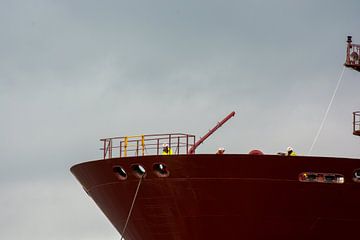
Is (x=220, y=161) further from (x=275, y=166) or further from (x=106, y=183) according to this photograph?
(x=106, y=183)

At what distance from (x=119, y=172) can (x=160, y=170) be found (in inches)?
70.1

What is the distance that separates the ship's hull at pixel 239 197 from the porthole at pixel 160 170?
8cm

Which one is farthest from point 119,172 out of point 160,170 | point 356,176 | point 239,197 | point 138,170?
point 356,176

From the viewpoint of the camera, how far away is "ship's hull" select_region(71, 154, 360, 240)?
136ft

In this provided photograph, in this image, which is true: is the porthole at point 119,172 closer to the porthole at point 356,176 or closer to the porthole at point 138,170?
the porthole at point 138,170

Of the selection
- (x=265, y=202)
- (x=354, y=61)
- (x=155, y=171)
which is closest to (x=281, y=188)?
(x=265, y=202)

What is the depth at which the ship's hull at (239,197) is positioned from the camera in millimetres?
41375

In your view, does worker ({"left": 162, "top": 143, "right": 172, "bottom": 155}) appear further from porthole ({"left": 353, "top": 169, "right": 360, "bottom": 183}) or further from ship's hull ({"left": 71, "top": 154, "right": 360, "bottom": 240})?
porthole ({"left": 353, "top": 169, "right": 360, "bottom": 183})

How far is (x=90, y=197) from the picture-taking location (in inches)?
1833

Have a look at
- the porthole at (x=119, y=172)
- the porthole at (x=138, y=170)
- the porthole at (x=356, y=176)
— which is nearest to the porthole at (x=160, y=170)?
the porthole at (x=138, y=170)

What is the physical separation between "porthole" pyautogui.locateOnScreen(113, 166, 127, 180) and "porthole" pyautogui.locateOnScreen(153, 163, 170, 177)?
1430mm

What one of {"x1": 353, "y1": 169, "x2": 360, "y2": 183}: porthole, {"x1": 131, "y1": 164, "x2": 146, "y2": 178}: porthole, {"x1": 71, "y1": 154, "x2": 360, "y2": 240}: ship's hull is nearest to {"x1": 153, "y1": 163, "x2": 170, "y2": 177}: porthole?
{"x1": 71, "y1": 154, "x2": 360, "y2": 240}: ship's hull

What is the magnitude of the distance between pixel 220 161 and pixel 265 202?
7.18 feet

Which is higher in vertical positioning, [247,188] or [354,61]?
[354,61]
